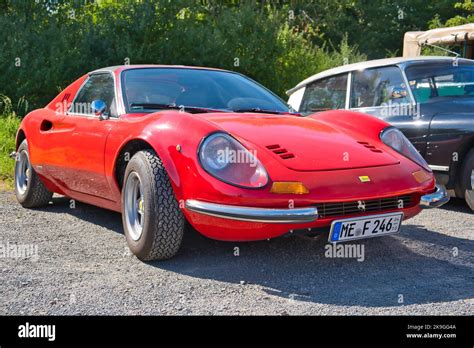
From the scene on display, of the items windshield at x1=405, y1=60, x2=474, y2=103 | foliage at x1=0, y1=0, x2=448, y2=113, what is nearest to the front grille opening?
windshield at x1=405, y1=60, x2=474, y2=103

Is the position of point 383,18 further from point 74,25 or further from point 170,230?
point 170,230

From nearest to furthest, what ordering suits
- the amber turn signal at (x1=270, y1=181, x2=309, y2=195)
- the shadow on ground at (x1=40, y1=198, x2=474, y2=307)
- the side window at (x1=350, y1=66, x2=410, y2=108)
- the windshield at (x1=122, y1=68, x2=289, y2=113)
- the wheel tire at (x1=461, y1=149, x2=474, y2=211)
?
the shadow on ground at (x1=40, y1=198, x2=474, y2=307)
the amber turn signal at (x1=270, y1=181, x2=309, y2=195)
the windshield at (x1=122, y1=68, x2=289, y2=113)
the wheel tire at (x1=461, y1=149, x2=474, y2=211)
the side window at (x1=350, y1=66, x2=410, y2=108)

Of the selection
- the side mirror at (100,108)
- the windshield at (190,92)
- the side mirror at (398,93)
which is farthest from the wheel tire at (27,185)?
the side mirror at (398,93)

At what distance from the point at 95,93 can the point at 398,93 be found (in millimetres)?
3198

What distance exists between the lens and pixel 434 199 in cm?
405

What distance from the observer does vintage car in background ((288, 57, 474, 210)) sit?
5871 mm

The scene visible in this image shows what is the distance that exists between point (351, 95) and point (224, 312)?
4703 mm

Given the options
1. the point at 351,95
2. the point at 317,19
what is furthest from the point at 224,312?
the point at 317,19

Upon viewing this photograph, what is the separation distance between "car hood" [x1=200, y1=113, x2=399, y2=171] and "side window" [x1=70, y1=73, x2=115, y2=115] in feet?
3.52

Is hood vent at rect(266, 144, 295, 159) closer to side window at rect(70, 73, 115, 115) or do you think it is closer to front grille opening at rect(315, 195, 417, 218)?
front grille opening at rect(315, 195, 417, 218)

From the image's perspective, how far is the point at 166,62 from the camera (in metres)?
13.5

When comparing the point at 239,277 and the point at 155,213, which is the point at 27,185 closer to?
the point at 155,213

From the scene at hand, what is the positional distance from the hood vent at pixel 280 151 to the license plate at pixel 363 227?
49cm

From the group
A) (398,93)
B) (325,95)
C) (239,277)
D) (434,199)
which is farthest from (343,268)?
(325,95)
